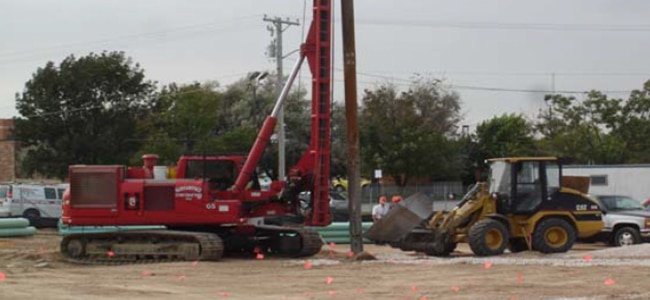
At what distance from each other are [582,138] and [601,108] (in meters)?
2.17

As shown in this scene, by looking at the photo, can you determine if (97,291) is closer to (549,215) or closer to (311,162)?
(311,162)

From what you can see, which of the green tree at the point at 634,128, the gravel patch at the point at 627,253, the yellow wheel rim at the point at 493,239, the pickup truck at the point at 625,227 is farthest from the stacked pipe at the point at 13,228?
the green tree at the point at 634,128

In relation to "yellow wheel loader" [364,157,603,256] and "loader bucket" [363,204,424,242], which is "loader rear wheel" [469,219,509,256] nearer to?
"yellow wheel loader" [364,157,603,256]

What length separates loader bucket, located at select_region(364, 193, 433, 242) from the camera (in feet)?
73.4

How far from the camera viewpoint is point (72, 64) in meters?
52.6

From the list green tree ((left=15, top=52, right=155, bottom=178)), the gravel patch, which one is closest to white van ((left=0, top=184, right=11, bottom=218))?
green tree ((left=15, top=52, right=155, bottom=178))

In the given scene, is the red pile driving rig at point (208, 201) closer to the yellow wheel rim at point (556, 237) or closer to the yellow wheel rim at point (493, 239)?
the yellow wheel rim at point (493, 239)

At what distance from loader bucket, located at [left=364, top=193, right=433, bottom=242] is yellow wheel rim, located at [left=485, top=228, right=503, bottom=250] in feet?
5.29

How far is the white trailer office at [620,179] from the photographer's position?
35.7 m

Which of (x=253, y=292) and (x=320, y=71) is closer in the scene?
(x=253, y=292)

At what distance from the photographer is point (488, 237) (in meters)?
21.9

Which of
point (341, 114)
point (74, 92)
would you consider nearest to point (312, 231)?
point (74, 92)

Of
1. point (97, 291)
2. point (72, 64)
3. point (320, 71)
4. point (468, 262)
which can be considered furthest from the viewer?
point (72, 64)

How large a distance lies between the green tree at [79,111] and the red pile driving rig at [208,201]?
3068cm
